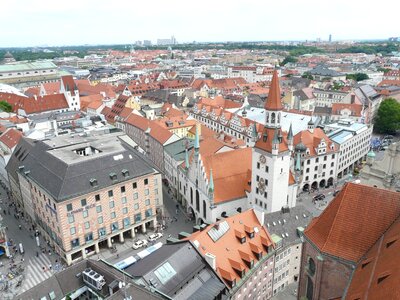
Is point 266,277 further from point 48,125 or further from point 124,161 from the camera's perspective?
point 48,125

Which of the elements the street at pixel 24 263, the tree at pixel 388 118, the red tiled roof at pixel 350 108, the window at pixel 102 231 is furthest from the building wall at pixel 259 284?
the tree at pixel 388 118

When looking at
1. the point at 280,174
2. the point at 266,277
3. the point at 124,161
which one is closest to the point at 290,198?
the point at 280,174

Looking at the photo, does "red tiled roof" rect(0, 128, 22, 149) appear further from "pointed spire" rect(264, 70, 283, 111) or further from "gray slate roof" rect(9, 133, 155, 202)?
"pointed spire" rect(264, 70, 283, 111)

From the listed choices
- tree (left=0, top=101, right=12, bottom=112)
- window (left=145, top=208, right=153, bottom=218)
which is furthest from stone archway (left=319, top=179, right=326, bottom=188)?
tree (left=0, top=101, right=12, bottom=112)

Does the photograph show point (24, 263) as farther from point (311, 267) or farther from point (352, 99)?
point (352, 99)

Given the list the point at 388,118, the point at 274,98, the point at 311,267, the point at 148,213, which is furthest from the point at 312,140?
the point at 388,118

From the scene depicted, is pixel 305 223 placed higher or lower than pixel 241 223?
lower
